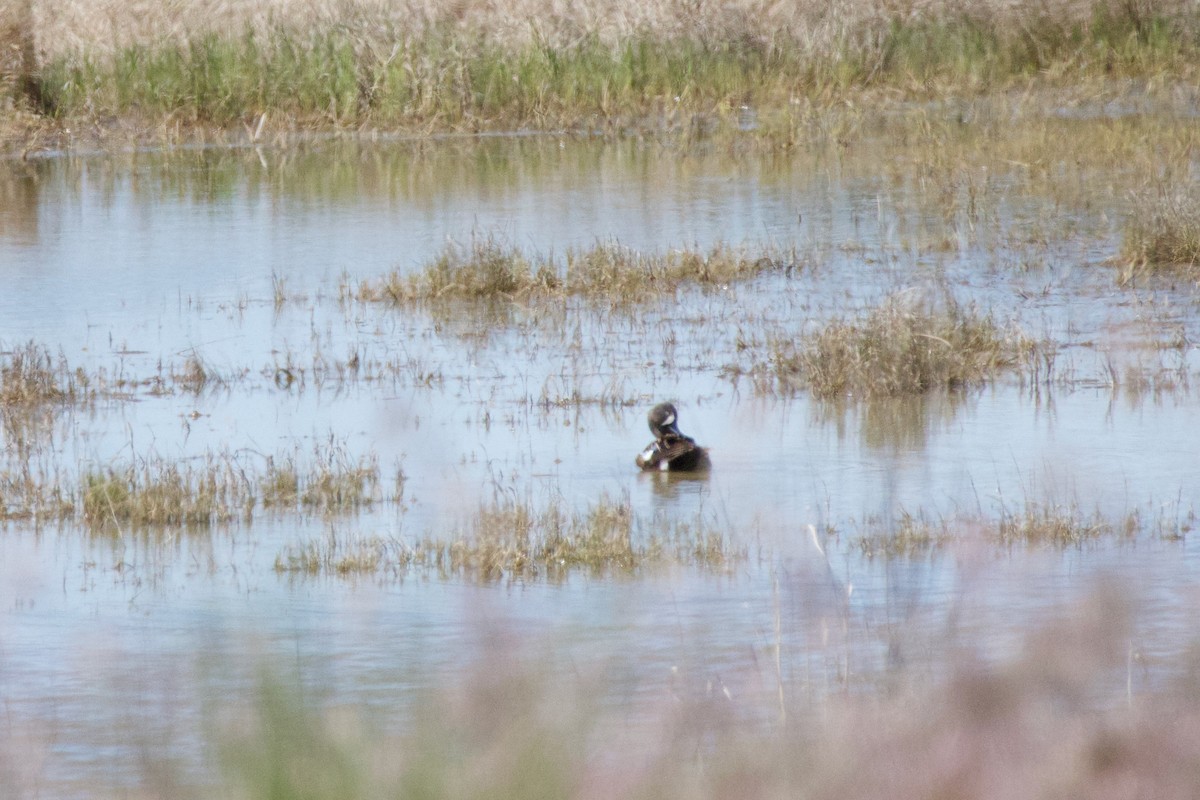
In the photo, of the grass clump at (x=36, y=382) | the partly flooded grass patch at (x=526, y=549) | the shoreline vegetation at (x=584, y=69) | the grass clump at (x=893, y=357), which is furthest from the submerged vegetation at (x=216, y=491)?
the shoreline vegetation at (x=584, y=69)

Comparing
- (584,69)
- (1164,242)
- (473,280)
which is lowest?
(473,280)

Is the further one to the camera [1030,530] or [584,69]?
[584,69]

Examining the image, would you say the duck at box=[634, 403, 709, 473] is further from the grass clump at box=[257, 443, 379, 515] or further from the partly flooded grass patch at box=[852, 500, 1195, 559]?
the partly flooded grass patch at box=[852, 500, 1195, 559]

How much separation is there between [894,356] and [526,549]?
11.4ft

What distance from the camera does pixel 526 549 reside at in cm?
764

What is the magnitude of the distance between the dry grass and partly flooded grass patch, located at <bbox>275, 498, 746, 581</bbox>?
2.63 metres

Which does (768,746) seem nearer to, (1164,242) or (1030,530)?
(1030,530)

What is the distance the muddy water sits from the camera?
5992 millimetres

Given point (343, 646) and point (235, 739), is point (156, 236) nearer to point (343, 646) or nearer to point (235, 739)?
point (343, 646)

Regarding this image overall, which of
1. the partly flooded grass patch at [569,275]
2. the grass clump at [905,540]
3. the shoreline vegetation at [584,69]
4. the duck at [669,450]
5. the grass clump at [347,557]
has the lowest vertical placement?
the grass clump at [347,557]

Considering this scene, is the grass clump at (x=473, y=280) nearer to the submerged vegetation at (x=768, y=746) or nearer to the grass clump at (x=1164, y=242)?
the grass clump at (x=1164, y=242)

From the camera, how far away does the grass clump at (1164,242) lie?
44.2ft

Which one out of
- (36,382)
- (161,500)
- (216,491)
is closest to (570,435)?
(216,491)

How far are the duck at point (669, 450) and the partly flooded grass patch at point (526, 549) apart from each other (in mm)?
946
